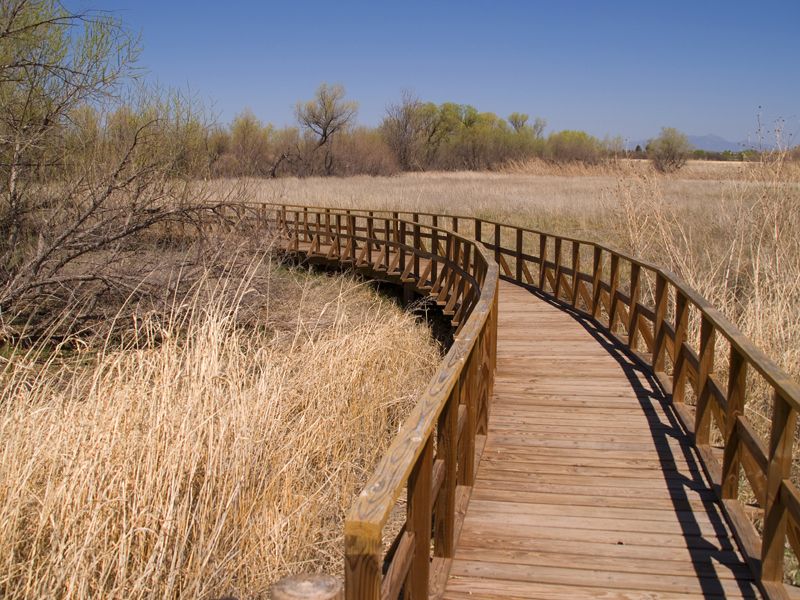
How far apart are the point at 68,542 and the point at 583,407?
3.85 meters

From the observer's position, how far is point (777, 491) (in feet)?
10.9

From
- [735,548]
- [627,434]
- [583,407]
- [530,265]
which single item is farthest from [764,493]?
[530,265]

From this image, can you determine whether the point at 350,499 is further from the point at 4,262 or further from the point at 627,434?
the point at 4,262

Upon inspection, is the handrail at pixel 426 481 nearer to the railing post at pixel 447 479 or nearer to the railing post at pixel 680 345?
the railing post at pixel 447 479

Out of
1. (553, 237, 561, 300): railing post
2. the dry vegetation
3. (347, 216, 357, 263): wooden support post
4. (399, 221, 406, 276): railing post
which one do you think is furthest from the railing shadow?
(347, 216, 357, 263): wooden support post

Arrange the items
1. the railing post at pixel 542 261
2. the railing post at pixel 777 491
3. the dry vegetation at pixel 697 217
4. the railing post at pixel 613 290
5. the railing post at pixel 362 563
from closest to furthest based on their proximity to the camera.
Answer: the railing post at pixel 362 563
the railing post at pixel 777 491
the dry vegetation at pixel 697 217
the railing post at pixel 613 290
the railing post at pixel 542 261

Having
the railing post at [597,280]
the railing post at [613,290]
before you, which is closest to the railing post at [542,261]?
the railing post at [597,280]

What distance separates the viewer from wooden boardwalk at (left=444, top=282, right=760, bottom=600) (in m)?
3.54

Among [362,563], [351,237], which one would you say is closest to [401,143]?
[351,237]

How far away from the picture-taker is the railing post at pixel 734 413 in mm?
4117

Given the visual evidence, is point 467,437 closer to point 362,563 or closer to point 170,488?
point 170,488

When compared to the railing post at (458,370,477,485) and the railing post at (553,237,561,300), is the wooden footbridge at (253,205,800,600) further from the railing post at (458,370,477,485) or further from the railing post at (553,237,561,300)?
the railing post at (553,237,561,300)

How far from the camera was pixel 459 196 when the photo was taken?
26.3m

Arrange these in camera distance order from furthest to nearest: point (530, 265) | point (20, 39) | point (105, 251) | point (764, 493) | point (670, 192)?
1. point (670, 192)
2. point (530, 265)
3. point (105, 251)
4. point (20, 39)
5. point (764, 493)
